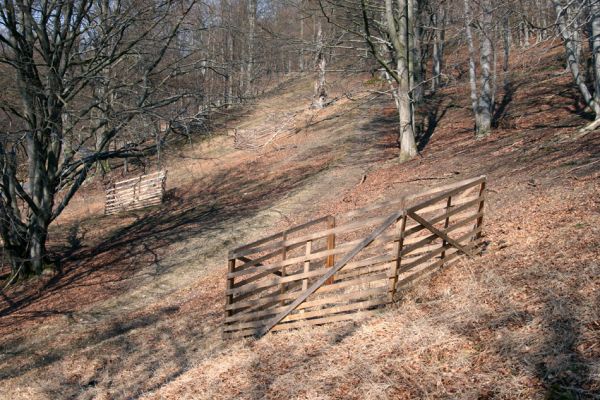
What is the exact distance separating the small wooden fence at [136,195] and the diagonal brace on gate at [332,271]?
17892 mm

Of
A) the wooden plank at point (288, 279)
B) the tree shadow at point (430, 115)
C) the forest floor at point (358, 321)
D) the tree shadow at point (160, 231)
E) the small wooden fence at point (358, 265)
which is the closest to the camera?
the forest floor at point (358, 321)

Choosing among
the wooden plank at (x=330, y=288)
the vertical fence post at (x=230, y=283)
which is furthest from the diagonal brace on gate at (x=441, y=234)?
the vertical fence post at (x=230, y=283)

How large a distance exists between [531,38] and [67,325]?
130 feet

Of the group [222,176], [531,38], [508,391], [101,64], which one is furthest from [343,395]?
[531,38]

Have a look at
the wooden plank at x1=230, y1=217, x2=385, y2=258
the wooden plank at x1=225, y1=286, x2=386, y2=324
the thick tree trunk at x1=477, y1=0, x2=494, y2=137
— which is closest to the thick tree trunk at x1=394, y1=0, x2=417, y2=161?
the thick tree trunk at x1=477, y1=0, x2=494, y2=137

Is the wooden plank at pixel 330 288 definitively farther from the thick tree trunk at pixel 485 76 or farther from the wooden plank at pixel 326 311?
the thick tree trunk at pixel 485 76

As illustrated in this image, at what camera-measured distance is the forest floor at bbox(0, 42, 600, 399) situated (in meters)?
5.43

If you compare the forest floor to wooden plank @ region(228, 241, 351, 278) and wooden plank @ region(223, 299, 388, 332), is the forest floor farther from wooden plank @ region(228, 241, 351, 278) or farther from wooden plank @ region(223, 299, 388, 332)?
wooden plank @ region(228, 241, 351, 278)

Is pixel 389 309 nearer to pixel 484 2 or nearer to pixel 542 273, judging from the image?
pixel 542 273

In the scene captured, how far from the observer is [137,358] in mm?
9836

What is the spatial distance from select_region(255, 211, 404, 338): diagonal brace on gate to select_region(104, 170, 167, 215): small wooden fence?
17.9 meters

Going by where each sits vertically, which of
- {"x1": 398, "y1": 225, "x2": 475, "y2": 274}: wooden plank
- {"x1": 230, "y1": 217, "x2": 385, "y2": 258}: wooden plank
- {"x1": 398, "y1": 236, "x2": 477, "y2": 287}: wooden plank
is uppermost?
{"x1": 230, "y1": 217, "x2": 385, "y2": 258}: wooden plank

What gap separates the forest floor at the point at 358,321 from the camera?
17.8ft

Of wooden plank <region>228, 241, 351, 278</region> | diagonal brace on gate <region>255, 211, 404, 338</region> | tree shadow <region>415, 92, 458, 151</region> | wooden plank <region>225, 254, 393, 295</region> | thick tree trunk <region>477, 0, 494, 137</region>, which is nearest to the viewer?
diagonal brace on gate <region>255, 211, 404, 338</region>
